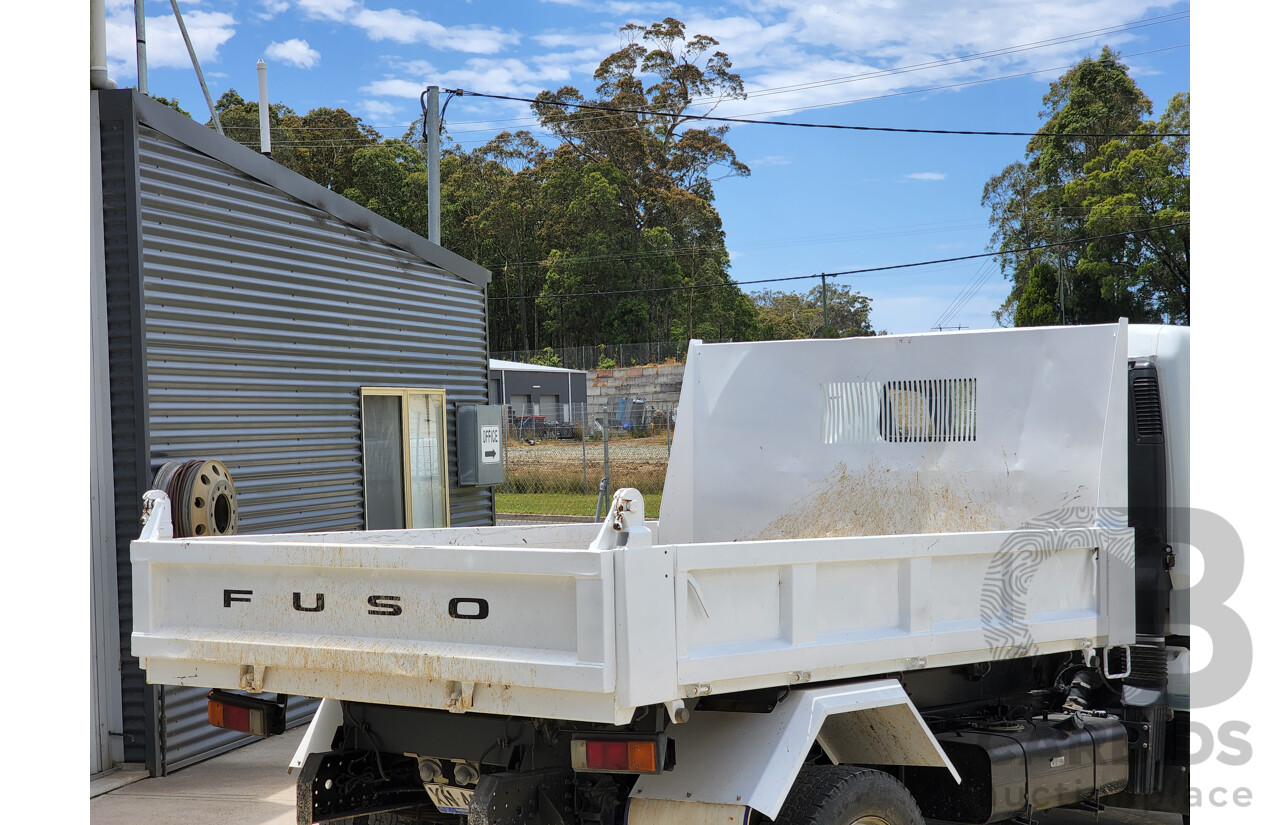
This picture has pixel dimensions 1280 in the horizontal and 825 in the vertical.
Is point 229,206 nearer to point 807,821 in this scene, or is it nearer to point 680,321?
point 807,821

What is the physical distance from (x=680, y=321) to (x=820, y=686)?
53758 mm

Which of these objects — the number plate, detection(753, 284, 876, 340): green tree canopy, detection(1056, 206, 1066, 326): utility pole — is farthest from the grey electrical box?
detection(753, 284, 876, 340): green tree canopy

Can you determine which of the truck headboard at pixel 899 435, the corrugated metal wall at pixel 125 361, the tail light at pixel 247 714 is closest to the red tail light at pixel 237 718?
the tail light at pixel 247 714

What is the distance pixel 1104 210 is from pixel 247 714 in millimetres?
46122

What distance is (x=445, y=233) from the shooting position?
5903cm

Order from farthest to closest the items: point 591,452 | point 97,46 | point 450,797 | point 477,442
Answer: point 591,452 → point 477,442 → point 97,46 → point 450,797

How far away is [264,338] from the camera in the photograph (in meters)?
8.92

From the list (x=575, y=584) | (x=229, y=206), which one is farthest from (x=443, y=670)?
(x=229, y=206)

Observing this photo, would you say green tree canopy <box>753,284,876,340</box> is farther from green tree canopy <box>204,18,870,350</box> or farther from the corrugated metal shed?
the corrugated metal shed

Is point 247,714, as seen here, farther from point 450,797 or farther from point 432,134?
point 432,134

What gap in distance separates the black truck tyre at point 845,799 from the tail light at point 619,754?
0.55m

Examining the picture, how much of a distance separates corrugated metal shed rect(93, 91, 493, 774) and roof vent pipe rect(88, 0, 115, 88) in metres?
0.16

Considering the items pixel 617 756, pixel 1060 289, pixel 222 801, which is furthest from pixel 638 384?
pixel 617 756

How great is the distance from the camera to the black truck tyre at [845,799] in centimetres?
408
